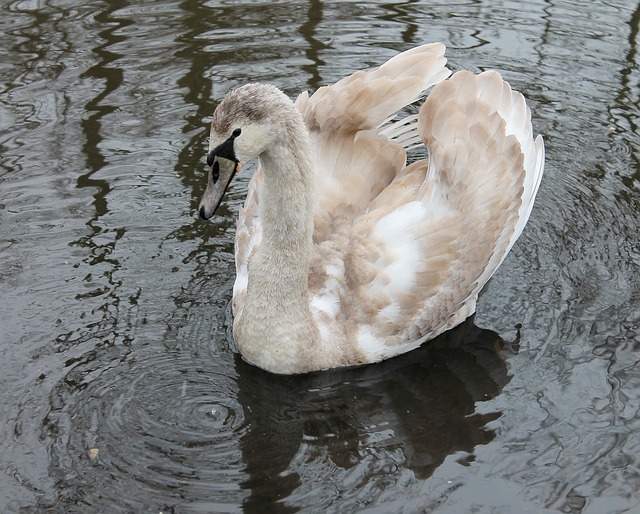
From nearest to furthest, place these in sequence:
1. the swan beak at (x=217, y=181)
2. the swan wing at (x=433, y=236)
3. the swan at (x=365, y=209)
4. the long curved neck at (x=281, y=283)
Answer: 1. the swan beak at (x=217, y=181)
2. the swan at (x=365, y=209)
3. the long curved neck at (x=281, y=283)
4. the swan wing at (x=433, y=236)

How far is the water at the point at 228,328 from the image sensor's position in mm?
5480

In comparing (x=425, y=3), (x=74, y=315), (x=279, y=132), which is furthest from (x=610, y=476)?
(x=425, y=3)

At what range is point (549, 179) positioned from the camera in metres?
8.61

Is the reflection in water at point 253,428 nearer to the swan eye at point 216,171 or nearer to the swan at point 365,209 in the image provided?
the swan at point 365,209

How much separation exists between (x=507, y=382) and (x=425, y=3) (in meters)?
6.74

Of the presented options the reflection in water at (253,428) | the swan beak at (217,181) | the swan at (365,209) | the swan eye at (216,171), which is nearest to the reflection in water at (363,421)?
the reflection in water at (253,428)

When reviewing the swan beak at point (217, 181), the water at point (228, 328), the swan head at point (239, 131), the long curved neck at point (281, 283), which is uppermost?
the swan head at point (239, 131)

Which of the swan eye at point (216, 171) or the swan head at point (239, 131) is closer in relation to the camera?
the swan head at point (239, 131)

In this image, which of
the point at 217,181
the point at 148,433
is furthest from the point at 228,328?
the point at 217,181

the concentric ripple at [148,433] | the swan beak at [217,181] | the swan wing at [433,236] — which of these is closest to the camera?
the concentric ripple at [148,433]

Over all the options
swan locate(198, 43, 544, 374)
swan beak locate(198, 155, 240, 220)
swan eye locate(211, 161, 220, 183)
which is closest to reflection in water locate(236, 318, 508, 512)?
swan locate(198, 43, 544, 374)

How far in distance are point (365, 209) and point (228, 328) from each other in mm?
1230

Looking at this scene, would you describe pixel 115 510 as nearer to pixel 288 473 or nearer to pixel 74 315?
pixel 288 473

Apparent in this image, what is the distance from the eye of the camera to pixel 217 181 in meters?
5.68
